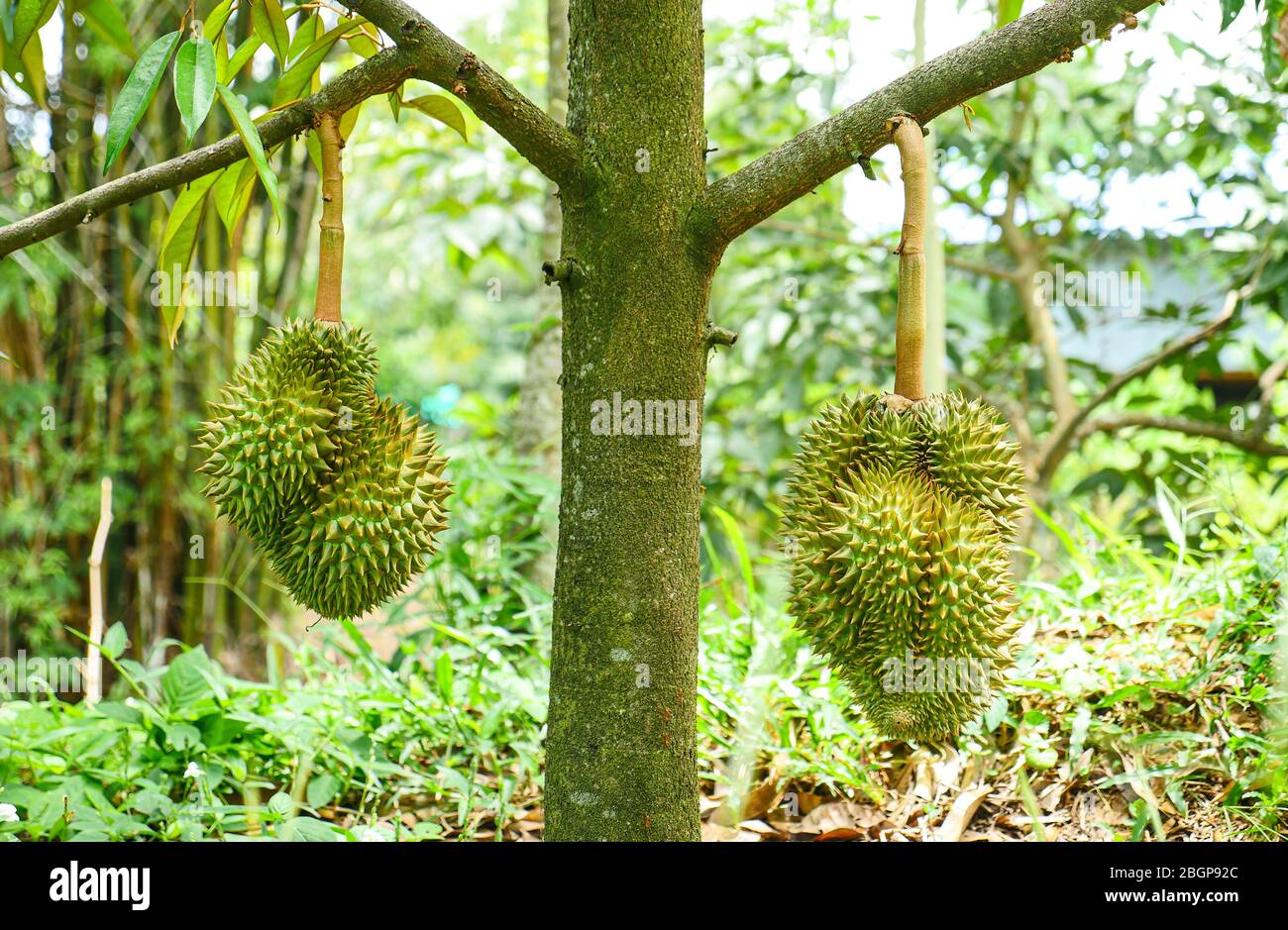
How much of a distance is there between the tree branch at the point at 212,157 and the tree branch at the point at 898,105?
14.6 inches

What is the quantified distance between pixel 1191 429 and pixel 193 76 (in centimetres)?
269

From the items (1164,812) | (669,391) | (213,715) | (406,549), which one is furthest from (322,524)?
(1164,812)

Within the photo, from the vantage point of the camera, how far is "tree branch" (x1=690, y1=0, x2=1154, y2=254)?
1.05 metres

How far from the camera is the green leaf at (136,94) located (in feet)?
3.27

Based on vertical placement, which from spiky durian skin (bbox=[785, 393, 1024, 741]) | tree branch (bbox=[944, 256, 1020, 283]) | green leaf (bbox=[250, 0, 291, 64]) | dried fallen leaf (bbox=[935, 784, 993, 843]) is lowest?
dried fallen leaf (bbox=[935, 784, 993, 843])

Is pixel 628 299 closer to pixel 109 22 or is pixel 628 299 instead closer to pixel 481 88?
pixel 481 88

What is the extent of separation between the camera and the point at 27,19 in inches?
43.8

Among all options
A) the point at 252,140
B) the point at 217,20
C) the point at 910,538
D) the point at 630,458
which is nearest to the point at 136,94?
the point at 252,140

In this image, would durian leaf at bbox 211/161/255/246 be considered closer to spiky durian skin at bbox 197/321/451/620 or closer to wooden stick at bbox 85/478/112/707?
spiky durian skin at bbox 197/321/451/620

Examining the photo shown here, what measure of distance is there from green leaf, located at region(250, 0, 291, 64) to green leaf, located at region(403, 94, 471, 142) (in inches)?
7.3

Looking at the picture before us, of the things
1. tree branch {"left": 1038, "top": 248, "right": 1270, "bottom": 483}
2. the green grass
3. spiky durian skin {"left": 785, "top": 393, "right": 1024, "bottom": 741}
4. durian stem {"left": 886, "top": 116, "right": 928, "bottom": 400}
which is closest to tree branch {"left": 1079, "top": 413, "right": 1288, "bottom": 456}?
tree branch {"left": 1038, "top": 248, "right": 1270, "bottom": 483}

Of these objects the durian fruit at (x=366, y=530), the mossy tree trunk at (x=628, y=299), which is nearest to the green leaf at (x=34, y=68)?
the mossy tree trunk at (x=628, y=299)

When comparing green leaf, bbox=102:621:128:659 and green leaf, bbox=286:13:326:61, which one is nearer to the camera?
green leaf, bbox=286:13:326:61

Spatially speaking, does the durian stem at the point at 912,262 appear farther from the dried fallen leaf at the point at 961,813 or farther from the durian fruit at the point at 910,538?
the dried fallen leaf at the point at 961,813
